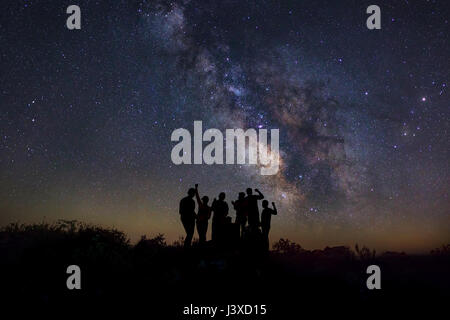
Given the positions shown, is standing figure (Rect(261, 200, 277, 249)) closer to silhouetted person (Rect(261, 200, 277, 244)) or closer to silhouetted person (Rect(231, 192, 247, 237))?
silhouetted person (Rect(261, 200, 277, 244))

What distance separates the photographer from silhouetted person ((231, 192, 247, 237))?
9375 millimetres

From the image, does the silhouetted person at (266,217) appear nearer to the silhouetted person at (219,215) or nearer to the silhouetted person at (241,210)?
the silhouetted person at (241,210)

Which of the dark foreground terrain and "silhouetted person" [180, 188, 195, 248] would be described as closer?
the dark foreground terrain

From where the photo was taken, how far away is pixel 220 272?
7.92 metres

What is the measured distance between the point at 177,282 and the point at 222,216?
252 centimetres

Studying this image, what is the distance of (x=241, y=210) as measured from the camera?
9.39 meters

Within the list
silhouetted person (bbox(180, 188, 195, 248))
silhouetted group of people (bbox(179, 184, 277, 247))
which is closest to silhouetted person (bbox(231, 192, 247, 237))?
silhouetted group of people (bbox(179, 184, 277, 247))

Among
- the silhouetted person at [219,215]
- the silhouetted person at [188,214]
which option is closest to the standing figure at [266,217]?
the silhouetted person at [219,215]

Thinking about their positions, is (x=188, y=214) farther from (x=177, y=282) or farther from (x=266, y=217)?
(x=266, y=217)

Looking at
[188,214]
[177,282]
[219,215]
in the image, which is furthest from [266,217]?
[177,282]

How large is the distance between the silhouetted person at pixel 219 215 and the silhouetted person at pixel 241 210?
0.38 metres
